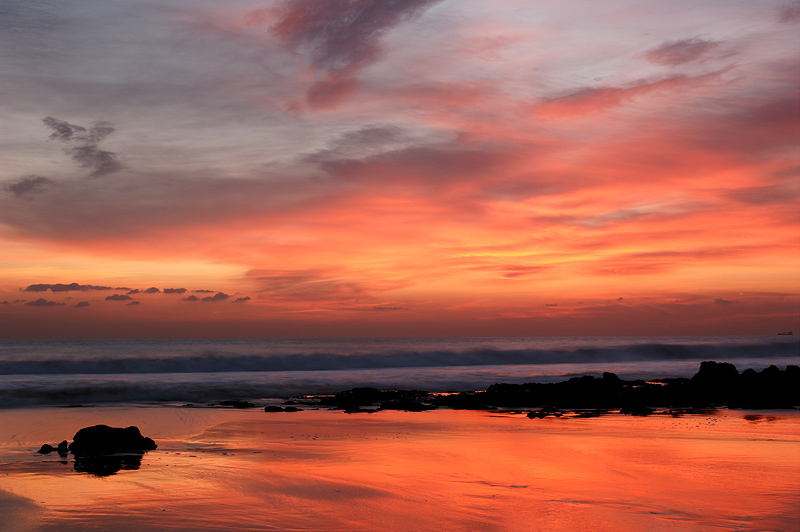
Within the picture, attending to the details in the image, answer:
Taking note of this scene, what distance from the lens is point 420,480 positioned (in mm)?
9500

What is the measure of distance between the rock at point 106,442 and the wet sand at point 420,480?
0.42 meters

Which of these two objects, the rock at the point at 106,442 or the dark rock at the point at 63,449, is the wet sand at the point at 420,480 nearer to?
the dark rock at the point at 63,449

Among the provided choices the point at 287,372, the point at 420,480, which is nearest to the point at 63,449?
the point at 420,480

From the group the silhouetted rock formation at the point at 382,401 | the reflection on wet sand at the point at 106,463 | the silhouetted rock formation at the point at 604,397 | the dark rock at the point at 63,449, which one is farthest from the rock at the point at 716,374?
the dark rock at the point at 63,449

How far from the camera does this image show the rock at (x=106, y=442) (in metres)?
11.5

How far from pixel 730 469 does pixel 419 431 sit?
7029 mm

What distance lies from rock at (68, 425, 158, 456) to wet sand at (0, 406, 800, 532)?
42 centimetres

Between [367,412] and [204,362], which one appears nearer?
[367,412]

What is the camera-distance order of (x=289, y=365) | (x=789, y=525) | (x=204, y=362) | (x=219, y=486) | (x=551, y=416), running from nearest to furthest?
(x=789, y=525) < (x=219, y=486) < (x=551, y=416) < (x=204, y=362) < (x=289, y=365)

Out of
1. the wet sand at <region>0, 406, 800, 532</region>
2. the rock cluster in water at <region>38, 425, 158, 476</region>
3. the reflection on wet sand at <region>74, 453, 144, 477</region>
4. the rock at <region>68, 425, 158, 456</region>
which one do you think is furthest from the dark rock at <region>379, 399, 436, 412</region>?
the reflection on wet sand at <region>74, 453, 144, 477</region>

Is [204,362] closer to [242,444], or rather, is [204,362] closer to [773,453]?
[242,444]

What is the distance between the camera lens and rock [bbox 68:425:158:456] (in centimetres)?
1152

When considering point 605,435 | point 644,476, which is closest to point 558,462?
point 644,476

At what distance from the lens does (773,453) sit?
1173 centimetres
